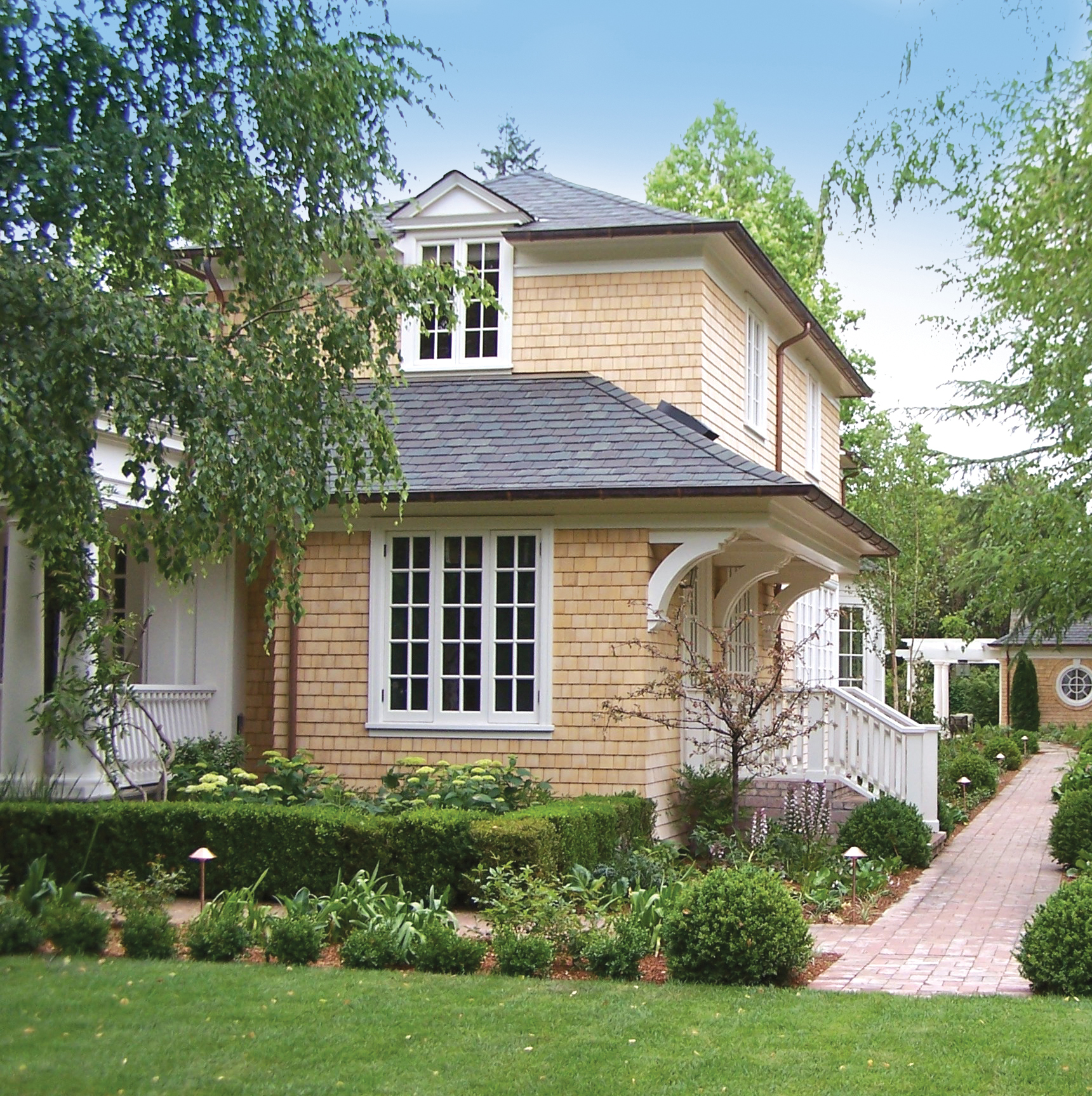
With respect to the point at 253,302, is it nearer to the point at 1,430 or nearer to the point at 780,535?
the point at 1,430

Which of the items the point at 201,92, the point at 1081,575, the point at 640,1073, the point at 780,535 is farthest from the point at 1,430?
the point at 1081,575

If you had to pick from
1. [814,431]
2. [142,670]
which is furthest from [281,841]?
[814,431]

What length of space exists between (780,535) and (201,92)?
7.71 m

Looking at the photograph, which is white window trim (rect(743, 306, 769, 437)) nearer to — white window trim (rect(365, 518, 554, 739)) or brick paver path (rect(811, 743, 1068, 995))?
white window trim (rect(365, 518, 554, 739))

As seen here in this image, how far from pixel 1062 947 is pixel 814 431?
14.0m

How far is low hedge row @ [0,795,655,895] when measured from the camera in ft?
35.7

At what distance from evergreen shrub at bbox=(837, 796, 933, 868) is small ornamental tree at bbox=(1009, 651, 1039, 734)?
95.6 feet

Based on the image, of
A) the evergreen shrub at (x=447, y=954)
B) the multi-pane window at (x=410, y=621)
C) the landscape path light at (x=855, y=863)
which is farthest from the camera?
the multi-pane window at (x=410, y=621)

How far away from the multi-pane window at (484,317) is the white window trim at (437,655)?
9.86ft

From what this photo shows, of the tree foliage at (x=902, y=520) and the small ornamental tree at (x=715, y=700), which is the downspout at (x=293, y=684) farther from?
the tree foliage at (x=902, y=520)

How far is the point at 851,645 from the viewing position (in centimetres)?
2881

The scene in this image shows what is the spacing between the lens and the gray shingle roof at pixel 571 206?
15.7 m

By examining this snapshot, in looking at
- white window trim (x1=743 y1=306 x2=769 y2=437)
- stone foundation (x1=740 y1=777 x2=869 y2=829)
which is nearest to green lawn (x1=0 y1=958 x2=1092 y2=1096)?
stone foundation (x1=740 y1=777 x2=869 y2=829)


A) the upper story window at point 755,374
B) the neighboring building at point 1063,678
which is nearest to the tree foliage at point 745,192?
the neighboring building at point 1063,678
